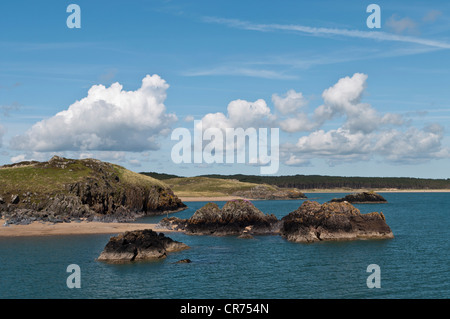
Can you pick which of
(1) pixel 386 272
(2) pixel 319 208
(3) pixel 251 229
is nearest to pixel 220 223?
(3) pixel 251 229

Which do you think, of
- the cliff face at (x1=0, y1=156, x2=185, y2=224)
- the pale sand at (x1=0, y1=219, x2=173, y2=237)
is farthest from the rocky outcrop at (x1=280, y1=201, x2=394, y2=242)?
the cliff face at (x1=0, y1=156, x2=185, y2=224)

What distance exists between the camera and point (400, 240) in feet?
216

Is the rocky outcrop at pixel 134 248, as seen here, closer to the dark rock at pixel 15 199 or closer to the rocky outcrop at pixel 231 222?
the rocky outcrop at pixel 231 222

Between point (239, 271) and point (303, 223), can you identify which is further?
point (303, 223)

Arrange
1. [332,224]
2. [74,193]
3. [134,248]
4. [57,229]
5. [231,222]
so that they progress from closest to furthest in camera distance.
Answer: [134,248], [332,224], [231,222], [57,229], [74,193]

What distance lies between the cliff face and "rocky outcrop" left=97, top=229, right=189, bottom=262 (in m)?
41.0

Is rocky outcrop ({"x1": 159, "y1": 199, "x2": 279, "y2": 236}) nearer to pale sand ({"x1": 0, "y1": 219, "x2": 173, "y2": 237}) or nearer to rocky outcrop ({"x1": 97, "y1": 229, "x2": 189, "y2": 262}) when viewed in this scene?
pale sand ({"x1": 0, "y1": 219, "x2": 173, "y2": 237})

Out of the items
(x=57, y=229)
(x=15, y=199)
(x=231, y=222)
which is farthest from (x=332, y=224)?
(x=15, y=199)

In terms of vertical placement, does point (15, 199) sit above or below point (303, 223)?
above

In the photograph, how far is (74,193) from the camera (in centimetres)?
10169

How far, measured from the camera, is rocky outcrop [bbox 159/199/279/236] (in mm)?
74375

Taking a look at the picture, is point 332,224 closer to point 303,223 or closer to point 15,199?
point 303,223

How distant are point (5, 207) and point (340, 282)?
79.5 meters

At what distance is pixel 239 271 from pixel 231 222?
32128 mm
